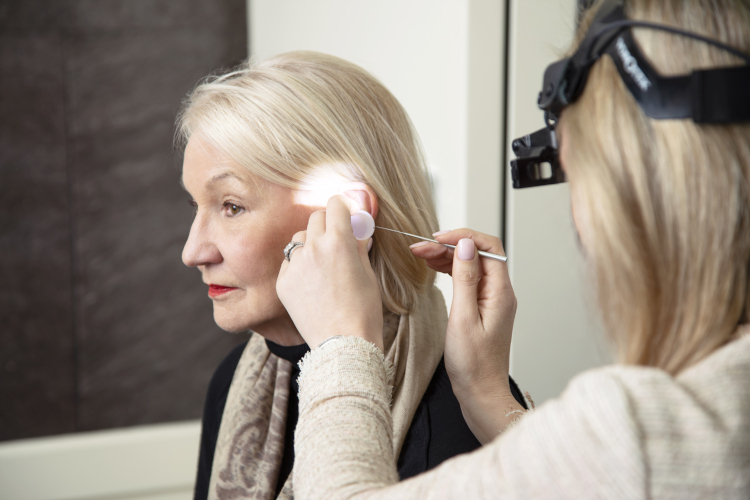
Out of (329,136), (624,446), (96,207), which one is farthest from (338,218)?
(96,207)

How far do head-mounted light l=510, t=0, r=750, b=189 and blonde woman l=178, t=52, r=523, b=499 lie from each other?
0.41m

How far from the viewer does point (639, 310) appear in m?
0.54

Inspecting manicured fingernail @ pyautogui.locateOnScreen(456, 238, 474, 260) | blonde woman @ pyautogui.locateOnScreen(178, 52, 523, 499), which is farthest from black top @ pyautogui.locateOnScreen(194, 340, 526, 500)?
manicured fingernail @ pyautogui.locateOnScreen(456, 238, 474, 260)

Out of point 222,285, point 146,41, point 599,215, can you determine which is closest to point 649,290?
point 599,215

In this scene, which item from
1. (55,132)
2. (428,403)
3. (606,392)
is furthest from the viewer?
(55,132)

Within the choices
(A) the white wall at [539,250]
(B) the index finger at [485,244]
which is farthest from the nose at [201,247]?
(A) the white wall at [539,250]

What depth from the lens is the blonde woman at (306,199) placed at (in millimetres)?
954

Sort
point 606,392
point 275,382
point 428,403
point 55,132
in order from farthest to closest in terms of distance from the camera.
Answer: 1. point 55,132
2. point 275,382
3. point 428,403
4. point 606,392

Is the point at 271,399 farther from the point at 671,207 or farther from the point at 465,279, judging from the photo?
the point at 671,207

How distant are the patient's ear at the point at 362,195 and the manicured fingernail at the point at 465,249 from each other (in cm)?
19

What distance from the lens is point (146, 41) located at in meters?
2.01

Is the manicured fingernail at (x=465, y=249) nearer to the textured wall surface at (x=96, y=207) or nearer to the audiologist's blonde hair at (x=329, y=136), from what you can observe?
the audiologist's blonde hair at (x=329, y=136)

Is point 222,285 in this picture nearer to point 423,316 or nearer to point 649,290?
point 423,316

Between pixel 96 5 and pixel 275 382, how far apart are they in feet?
5.13
